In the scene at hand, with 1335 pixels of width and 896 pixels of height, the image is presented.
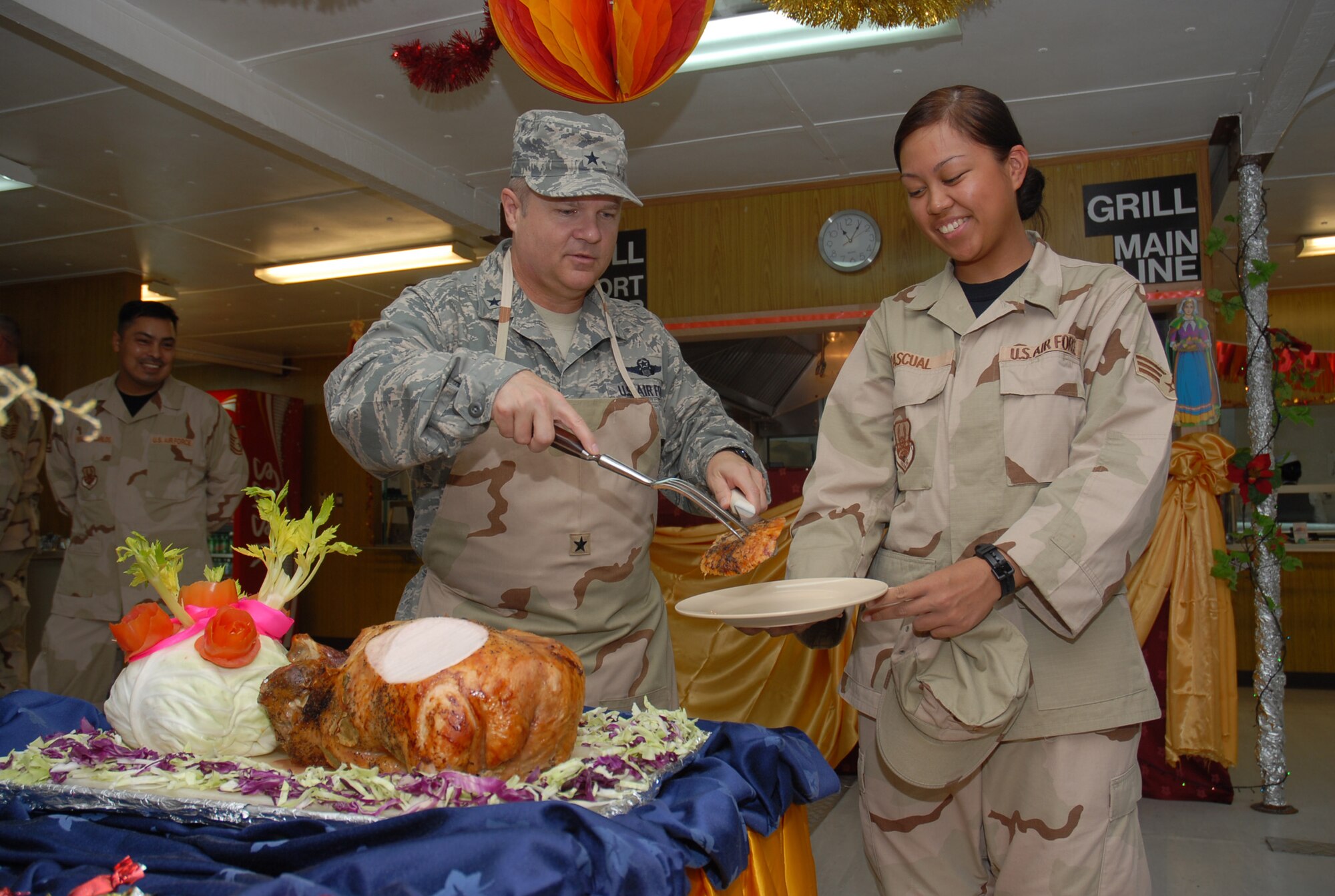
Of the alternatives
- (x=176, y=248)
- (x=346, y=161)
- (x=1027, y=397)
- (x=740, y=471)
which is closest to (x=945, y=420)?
(x=1027, y=397)

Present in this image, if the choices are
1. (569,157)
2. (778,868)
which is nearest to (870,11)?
(569,157)

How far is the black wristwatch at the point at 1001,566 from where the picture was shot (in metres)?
1.38

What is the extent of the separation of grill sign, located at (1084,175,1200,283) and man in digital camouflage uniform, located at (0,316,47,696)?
569 cm

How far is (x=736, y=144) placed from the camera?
488 cm

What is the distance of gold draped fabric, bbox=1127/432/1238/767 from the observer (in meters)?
4.05

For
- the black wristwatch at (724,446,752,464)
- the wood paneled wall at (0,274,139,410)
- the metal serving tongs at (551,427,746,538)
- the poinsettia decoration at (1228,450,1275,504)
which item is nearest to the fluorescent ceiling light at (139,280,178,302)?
→ the wood paneled wall at (0,274,139,410)

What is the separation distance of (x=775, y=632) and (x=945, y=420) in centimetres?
45

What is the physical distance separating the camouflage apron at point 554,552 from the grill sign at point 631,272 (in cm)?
393

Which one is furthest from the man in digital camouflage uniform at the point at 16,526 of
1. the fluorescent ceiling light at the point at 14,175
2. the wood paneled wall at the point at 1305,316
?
the wood paneled wall at the point at 1305,316

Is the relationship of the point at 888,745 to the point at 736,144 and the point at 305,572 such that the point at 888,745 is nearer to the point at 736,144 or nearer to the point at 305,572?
the point at 305,572

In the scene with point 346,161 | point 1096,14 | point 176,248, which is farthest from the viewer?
point 176,248

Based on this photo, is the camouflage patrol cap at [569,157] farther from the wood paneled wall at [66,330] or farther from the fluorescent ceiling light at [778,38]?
the wood paneled wall at [66,330]

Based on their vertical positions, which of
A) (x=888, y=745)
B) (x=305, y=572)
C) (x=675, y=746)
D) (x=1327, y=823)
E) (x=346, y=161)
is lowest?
(x=1327, y=823)

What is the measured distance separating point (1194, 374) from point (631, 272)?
3005mm
